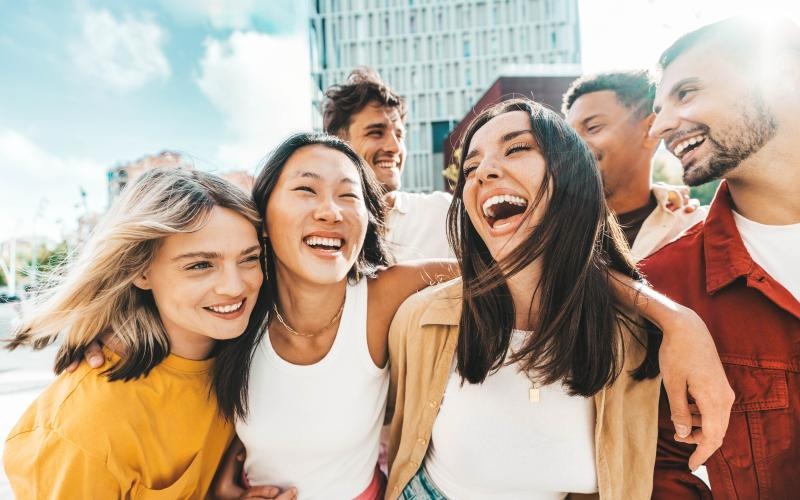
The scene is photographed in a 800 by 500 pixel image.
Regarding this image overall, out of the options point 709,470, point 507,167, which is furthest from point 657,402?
point 507,167

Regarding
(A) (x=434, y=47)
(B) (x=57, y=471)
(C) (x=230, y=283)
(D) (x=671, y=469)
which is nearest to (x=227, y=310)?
(C) (x=230, y=283)

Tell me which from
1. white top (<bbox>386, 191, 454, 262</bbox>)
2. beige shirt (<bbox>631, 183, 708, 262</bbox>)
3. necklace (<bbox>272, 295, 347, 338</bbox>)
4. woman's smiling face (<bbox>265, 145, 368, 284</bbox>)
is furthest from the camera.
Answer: white top (<bbox>386, 191, 454, 262</bbox>)

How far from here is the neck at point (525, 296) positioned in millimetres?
2050

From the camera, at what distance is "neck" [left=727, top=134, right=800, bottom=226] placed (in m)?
1.95

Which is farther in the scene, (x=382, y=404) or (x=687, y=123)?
(x=382, y=404)

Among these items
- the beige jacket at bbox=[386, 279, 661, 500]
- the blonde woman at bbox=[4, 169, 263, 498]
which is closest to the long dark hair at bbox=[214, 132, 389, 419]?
the blonde woman at bbox=[4, 169, 263, 498]

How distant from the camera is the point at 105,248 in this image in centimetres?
203

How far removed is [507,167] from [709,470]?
161cm

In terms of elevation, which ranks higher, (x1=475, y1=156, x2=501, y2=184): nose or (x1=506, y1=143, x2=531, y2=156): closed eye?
(x1=506, y1=143, x2=531, y2=156): closed eye

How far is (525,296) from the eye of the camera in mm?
2109

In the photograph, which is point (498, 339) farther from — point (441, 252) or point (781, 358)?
point (441, 252)

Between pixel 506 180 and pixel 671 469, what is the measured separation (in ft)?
4.98

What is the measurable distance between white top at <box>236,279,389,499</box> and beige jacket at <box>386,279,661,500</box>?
0.17 metres

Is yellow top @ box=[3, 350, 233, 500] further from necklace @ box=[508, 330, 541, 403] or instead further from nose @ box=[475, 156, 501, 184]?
nose @ box=[475, 156, 501, 184]
